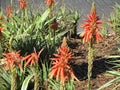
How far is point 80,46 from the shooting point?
6.88 m

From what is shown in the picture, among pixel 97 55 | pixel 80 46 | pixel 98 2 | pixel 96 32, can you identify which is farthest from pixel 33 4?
pixel 96 32

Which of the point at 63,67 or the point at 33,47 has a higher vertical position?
the point at 33,47

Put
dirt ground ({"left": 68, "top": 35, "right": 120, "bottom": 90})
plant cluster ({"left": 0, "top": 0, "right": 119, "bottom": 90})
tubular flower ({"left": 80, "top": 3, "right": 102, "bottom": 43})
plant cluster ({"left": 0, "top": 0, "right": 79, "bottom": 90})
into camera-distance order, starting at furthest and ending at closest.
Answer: dirt ground ({"left": 68, "top": 35, "right": 120, "bottom": 90}) → plant cluster ({"left": 0, "top": 0, "right": 79, "bottom": 90}) → tubular flower ({"left": 80, "top": 3, "right": 102, "bottom": 43}) → plant cluster ({"left": 0, "top": 0, "right": 119, "bottom": 90})

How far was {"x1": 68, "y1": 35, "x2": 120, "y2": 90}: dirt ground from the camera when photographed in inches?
201

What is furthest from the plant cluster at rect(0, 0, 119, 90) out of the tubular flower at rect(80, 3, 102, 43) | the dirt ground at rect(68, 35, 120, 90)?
the dirt ground at rect(68, 35, 120, 90)

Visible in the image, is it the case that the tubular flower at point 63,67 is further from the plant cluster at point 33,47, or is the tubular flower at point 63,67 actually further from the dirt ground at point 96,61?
the dirt ground at point 96,61

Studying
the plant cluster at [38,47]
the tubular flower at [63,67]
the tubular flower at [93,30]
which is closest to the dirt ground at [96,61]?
the plant cluster at [38,47]

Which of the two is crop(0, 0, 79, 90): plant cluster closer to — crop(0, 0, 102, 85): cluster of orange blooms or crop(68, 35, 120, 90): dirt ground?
crop(0, 0, 102, 85): cluster of orange blooms

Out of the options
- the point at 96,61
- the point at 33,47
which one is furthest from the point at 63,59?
the point at 96,61

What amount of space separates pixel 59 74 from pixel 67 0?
6813 millimetres

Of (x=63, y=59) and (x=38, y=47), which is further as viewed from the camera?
(x=38, y=47)

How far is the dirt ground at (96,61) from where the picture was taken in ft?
16.8

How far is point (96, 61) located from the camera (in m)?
6.04

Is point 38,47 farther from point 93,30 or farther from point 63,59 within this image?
point 63,59
